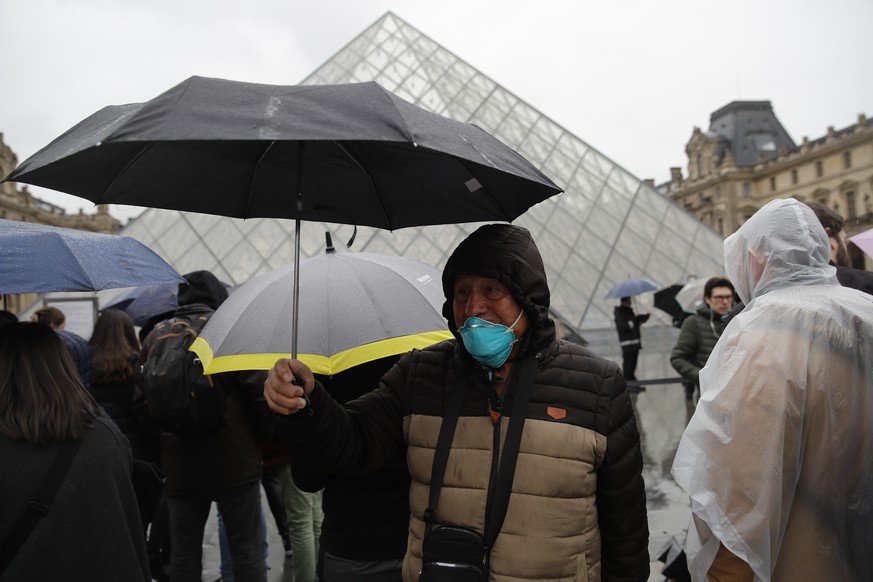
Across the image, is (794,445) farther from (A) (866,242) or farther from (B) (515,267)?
(A) (866,242)

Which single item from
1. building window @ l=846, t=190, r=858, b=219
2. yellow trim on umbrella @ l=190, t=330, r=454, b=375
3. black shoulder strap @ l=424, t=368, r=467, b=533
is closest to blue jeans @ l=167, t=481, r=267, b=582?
yellow trim on umbrella @ l=190, t=330, r=454, b=375

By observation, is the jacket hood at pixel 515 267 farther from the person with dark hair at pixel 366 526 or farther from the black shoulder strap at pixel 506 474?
A: the person with dark hair at pixel 366 526

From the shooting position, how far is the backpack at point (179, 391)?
2654mm

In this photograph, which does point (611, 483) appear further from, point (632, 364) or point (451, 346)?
point (632, 364)

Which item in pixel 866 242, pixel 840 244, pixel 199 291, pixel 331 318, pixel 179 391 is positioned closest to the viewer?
pixel 331 318

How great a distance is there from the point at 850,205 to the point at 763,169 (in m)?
9.91

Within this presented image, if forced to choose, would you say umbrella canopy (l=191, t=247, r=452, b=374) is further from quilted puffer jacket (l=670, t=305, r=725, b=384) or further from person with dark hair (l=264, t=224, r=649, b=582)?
quilted puffer jacket (l=670, t=305, r=725, b=384)

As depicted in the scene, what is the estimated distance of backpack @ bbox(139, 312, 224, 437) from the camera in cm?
265

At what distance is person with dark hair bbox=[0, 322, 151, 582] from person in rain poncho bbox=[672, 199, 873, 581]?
145 cm

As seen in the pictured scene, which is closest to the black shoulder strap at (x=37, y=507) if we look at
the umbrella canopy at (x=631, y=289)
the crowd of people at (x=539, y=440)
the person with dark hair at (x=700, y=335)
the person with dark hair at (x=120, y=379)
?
the crowd of people at (x=539, y=440)

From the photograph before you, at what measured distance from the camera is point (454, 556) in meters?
1.38

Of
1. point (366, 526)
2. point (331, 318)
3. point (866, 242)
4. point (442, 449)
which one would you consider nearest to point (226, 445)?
point (331, 318)

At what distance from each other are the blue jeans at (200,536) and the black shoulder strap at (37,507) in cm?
124

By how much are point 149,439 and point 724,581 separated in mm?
2797
